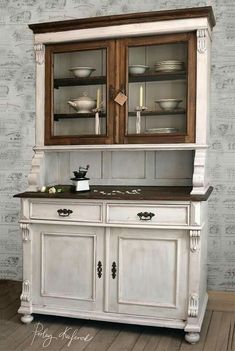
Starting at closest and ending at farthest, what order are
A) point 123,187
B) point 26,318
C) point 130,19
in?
point 130,19 < point 26,318 < point 123,187

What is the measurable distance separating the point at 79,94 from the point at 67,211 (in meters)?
0.82

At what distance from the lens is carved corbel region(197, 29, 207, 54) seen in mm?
2760

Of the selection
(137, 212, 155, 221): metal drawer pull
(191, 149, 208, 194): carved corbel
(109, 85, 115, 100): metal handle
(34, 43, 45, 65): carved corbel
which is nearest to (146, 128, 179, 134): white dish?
(191, 149, 208, 194): carved corbel

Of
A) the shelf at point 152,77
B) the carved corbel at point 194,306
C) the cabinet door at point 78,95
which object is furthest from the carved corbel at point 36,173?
the carved corbel at point 194,306

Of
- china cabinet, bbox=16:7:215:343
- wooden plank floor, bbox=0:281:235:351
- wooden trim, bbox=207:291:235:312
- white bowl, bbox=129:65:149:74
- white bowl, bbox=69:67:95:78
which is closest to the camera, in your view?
wooden plank floor, bbox=0:281:235:351

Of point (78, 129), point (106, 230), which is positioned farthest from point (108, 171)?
point (106, 230)

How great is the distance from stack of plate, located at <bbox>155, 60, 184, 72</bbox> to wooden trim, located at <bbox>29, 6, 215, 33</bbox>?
0.87ft

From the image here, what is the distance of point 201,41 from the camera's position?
109 inches

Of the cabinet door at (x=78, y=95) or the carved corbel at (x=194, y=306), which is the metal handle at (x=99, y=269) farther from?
the cabinet door at (x=78, y=95)

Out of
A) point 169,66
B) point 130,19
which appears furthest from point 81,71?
point 169,66

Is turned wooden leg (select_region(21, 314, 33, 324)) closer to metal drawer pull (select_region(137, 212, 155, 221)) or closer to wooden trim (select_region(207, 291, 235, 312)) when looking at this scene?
metal drawer pull (select_region(137, 212, 155, 221))

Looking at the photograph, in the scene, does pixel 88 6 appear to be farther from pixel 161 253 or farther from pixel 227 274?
pixel 227 274

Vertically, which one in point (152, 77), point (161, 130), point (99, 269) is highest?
point (152, 77)

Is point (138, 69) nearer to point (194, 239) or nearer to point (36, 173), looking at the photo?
point (36, 173)
